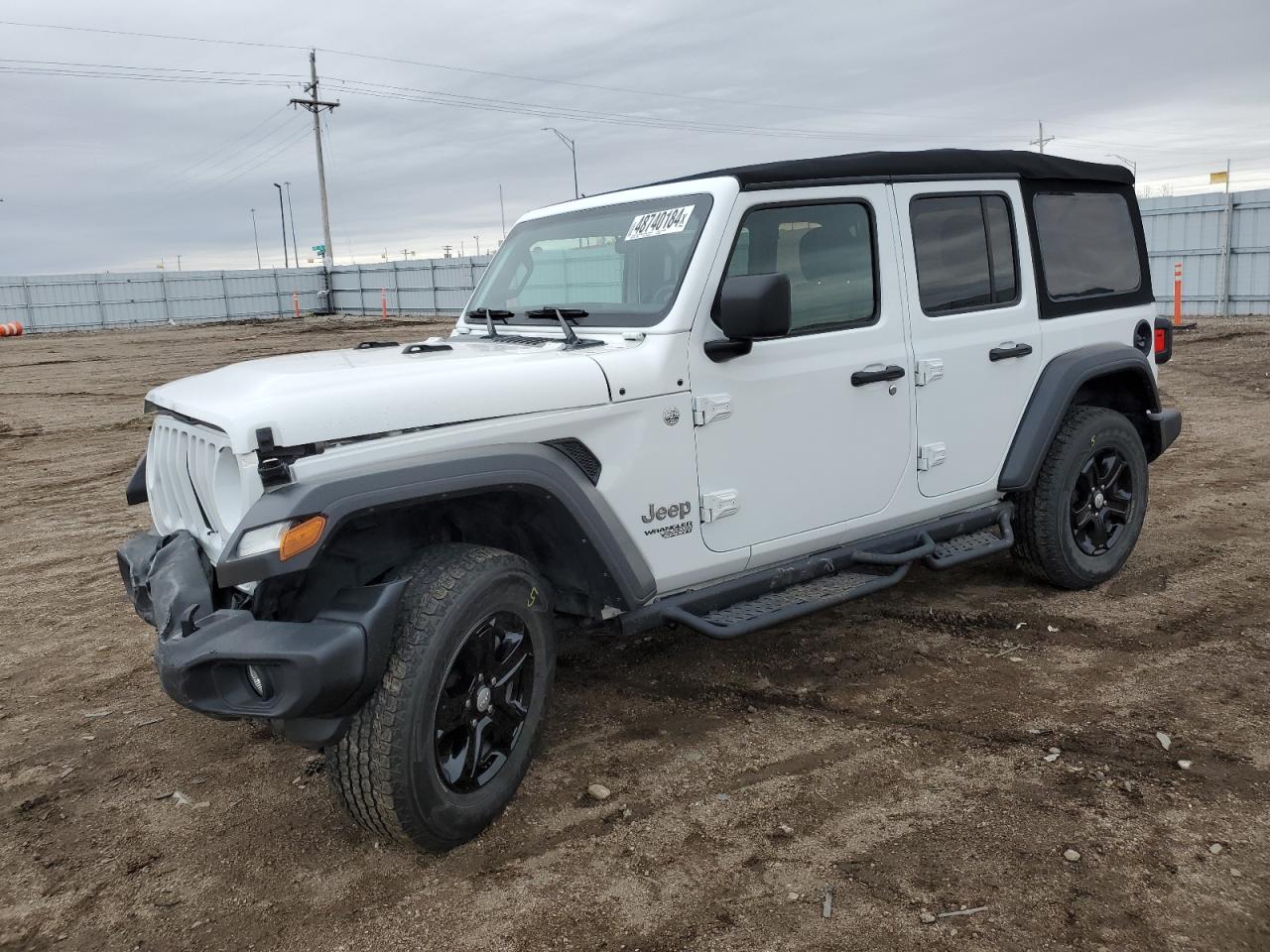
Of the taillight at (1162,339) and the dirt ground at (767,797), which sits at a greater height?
the taillight at (1162,339)

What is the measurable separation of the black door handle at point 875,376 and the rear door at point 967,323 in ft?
0.48

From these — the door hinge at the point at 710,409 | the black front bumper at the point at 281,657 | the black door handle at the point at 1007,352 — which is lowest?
the black front bumper at the point at 281,657

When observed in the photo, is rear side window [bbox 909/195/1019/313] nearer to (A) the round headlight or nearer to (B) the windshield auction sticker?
(B) the windshield auction sticker

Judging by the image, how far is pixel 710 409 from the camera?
11.7 ft

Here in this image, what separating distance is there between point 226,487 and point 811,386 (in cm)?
208

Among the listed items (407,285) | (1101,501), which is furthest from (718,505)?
(407,285)

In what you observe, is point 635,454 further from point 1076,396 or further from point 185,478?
point 1076,396

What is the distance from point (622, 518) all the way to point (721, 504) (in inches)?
17.4

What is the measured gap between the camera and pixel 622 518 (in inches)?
133

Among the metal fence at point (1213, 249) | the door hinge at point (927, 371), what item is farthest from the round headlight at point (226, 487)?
the metal fence at point (1213, 249)

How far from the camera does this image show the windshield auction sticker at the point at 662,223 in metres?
3.79

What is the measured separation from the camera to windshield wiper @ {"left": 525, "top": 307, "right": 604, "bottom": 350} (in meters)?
3.68

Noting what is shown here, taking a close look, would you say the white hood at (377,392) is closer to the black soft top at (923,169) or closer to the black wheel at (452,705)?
the black wheel at (452,705)

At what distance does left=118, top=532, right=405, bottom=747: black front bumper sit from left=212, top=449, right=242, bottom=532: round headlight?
22 centimetres
